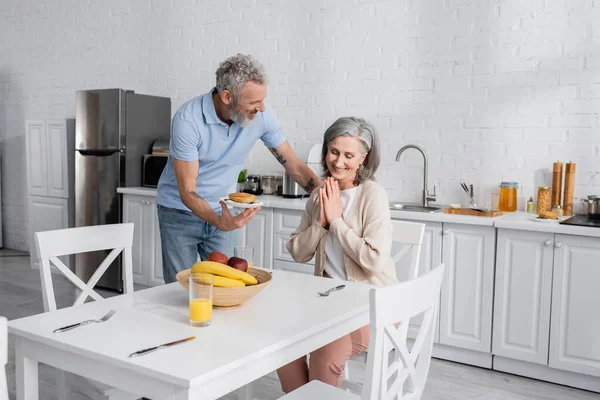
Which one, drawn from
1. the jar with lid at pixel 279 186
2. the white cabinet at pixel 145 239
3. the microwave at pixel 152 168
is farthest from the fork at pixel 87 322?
the microwave at pixel 152 168

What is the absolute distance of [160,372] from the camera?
1.27m

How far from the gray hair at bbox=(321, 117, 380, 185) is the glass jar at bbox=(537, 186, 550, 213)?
1.50 metres

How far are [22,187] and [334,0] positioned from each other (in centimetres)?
415

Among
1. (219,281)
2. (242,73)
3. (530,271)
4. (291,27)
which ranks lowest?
(530,271)

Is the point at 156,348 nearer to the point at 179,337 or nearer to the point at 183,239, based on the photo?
the point at 179,337

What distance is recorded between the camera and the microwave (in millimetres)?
4910

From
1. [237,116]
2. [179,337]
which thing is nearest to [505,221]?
[237,116]

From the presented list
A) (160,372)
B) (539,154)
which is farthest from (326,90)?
(160,372)

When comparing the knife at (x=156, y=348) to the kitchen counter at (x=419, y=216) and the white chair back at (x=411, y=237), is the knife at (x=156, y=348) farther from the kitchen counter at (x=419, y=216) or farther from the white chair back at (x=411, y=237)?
the kitchen counter at (x=419, y=216)

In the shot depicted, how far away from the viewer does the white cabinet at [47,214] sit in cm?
554

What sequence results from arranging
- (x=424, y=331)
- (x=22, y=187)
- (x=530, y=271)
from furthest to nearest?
1. (x=22, y=187)
2. (x=530, y=271)
3. (x=424, y=331)

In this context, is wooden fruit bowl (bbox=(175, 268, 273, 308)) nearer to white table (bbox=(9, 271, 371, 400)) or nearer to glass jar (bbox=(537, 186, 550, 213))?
white table (bbox=(9, 271, 371, 400))

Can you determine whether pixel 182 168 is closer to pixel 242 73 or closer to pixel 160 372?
pixel 242 73

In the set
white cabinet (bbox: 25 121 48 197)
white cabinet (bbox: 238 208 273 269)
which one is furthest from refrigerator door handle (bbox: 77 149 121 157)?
white cabinet (bbox: 238 208 273 269)
